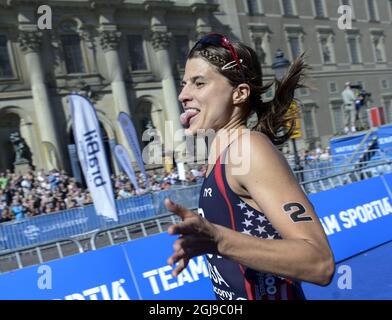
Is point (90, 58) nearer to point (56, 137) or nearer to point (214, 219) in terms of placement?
point (56, 137)

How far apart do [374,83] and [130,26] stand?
26977mm

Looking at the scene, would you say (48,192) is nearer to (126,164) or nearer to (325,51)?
(126,164)

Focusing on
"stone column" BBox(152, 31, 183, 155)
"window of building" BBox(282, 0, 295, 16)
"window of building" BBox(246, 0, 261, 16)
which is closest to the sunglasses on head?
"stone column" BBox(152, 31, 183, 155)

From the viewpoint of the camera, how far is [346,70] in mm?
44219

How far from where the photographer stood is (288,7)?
138ft

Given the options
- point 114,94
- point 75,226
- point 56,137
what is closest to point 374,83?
point 114,94

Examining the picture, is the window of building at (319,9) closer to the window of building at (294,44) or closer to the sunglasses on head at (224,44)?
the window of building at (294,44)

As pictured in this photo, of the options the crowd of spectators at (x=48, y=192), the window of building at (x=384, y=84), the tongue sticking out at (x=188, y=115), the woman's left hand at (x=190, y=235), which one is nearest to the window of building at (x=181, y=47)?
the crowd of spectators at (x=48, y=192)

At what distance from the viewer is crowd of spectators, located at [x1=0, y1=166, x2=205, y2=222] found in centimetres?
1408

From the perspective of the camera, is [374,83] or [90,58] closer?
[90,58]

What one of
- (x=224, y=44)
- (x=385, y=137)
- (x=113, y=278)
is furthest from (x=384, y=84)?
(x=224, y=44)

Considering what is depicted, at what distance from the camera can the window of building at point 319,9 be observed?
143ft

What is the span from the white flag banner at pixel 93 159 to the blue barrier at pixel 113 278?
176 inches

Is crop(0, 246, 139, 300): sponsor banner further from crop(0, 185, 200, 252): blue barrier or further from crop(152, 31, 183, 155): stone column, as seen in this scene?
crop(152, 31, 183, 155): stone column
